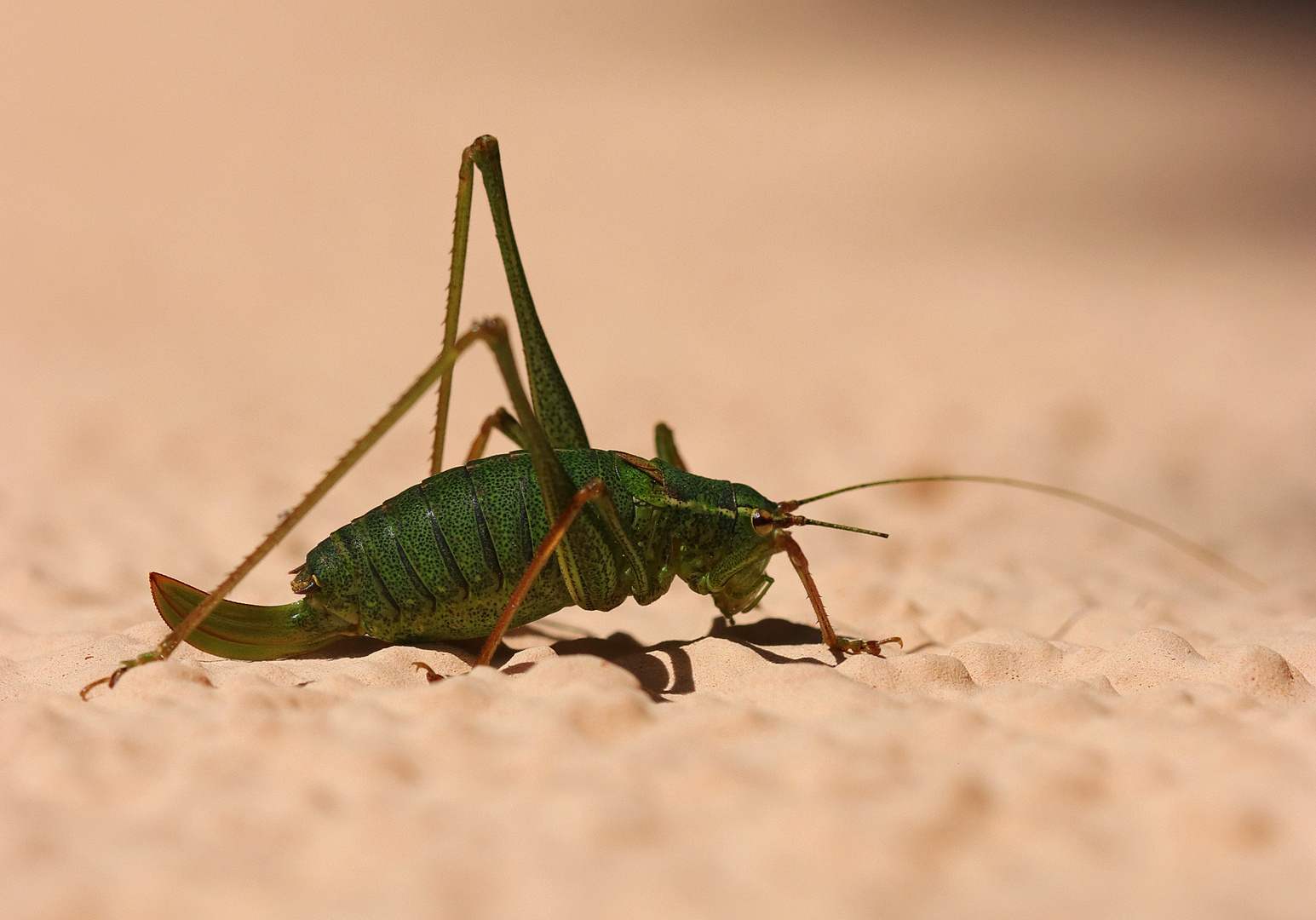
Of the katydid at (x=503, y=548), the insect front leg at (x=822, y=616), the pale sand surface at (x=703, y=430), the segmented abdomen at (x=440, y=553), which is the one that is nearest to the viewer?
the pale sand surface at (x=703, y=430)

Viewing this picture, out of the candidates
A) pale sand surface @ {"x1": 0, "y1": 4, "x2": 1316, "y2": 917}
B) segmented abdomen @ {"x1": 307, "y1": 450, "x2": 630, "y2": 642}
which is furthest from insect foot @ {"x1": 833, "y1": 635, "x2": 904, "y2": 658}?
segmented abdomen @ {"x1": 307, "y1": 450, "x2": 630, "y2": 642}

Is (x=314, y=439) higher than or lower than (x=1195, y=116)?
lower

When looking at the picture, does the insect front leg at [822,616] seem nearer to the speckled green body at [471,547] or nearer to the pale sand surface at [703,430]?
Result: the pale sand surface at [703,430]

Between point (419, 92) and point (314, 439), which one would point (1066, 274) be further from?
point (419, 92)

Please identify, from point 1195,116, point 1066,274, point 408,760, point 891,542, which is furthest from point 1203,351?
point 408,760

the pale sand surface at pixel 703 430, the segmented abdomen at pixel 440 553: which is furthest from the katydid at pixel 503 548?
the pale sand surface at pixel 703 430

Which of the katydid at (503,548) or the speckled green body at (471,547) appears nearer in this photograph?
the katydid at (503,548)

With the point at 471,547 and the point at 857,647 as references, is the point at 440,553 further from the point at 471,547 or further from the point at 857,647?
the point at 857,647
